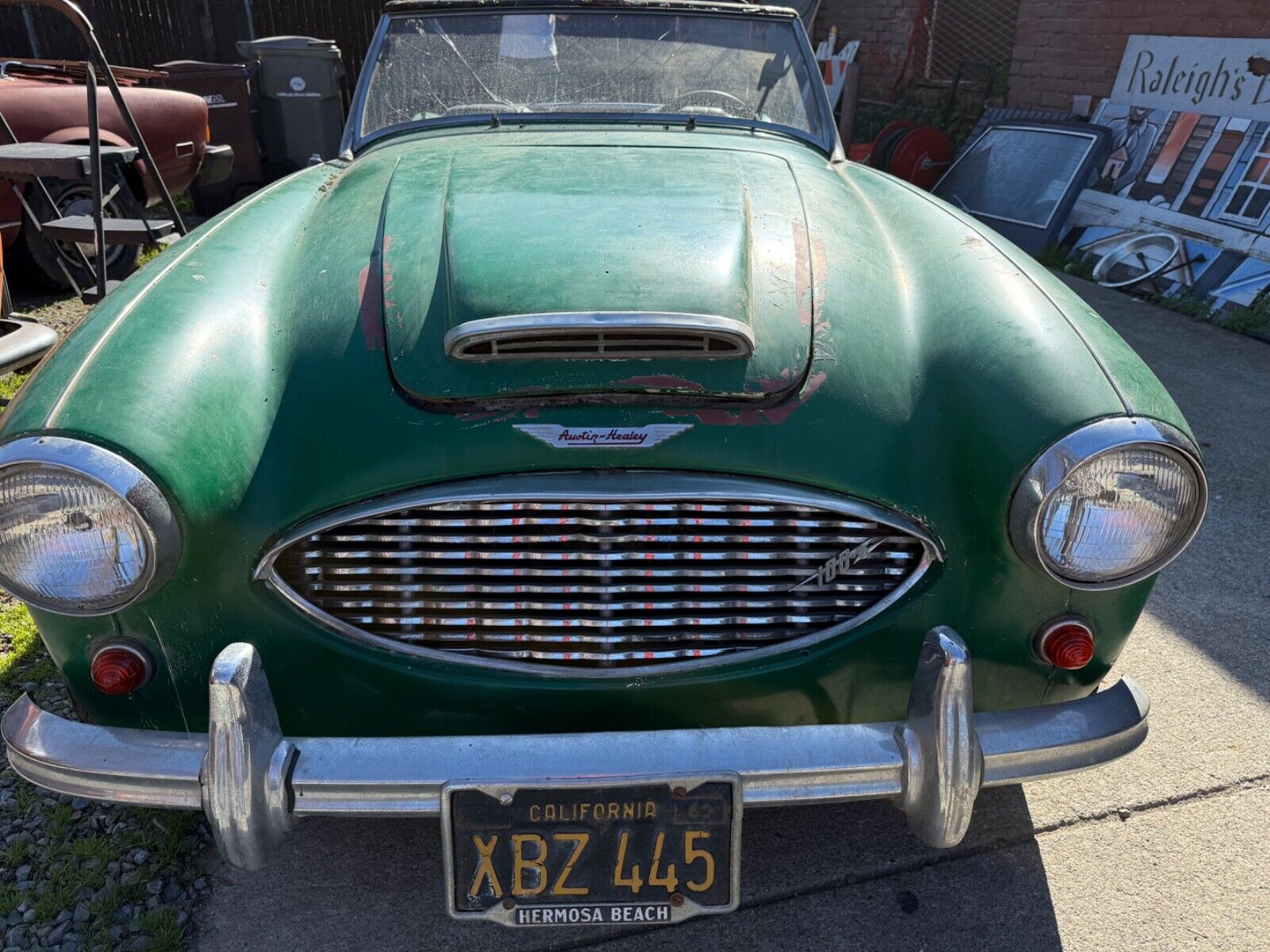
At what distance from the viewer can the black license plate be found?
1625mm

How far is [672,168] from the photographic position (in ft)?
8.36

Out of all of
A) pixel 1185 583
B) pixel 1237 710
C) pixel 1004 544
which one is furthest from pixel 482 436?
pixel 1185 583

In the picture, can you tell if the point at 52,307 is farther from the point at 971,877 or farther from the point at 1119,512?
the point at 1119,512

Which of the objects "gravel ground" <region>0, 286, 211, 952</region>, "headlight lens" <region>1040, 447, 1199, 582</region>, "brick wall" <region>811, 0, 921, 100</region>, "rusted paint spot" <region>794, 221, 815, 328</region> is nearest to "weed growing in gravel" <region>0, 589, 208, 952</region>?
"gravel ground" <region>0, 286, 211, 952</region>

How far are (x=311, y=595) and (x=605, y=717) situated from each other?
553 millimetres

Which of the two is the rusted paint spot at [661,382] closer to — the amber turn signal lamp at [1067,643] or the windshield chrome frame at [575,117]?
the amber turn signal lamp at [1067,643]

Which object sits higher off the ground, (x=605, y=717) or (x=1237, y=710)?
(x=605, y=717)

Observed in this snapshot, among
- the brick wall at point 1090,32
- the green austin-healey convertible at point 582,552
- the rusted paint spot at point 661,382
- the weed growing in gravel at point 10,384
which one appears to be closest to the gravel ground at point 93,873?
the green austin-healey convertible at point 582,552

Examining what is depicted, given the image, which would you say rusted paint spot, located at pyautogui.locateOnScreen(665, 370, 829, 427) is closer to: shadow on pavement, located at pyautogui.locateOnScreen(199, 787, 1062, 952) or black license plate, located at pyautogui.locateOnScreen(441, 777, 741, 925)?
black license plate, located at pyautogui.locateOnScreen(441, 777, 741, 925)

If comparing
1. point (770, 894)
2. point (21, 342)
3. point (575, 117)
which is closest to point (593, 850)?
point (770, 894)

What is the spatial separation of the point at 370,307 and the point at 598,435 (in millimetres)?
567

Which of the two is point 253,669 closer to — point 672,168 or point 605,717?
point 605,717

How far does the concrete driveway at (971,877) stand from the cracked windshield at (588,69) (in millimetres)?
2050

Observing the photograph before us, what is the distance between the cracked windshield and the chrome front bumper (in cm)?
212
